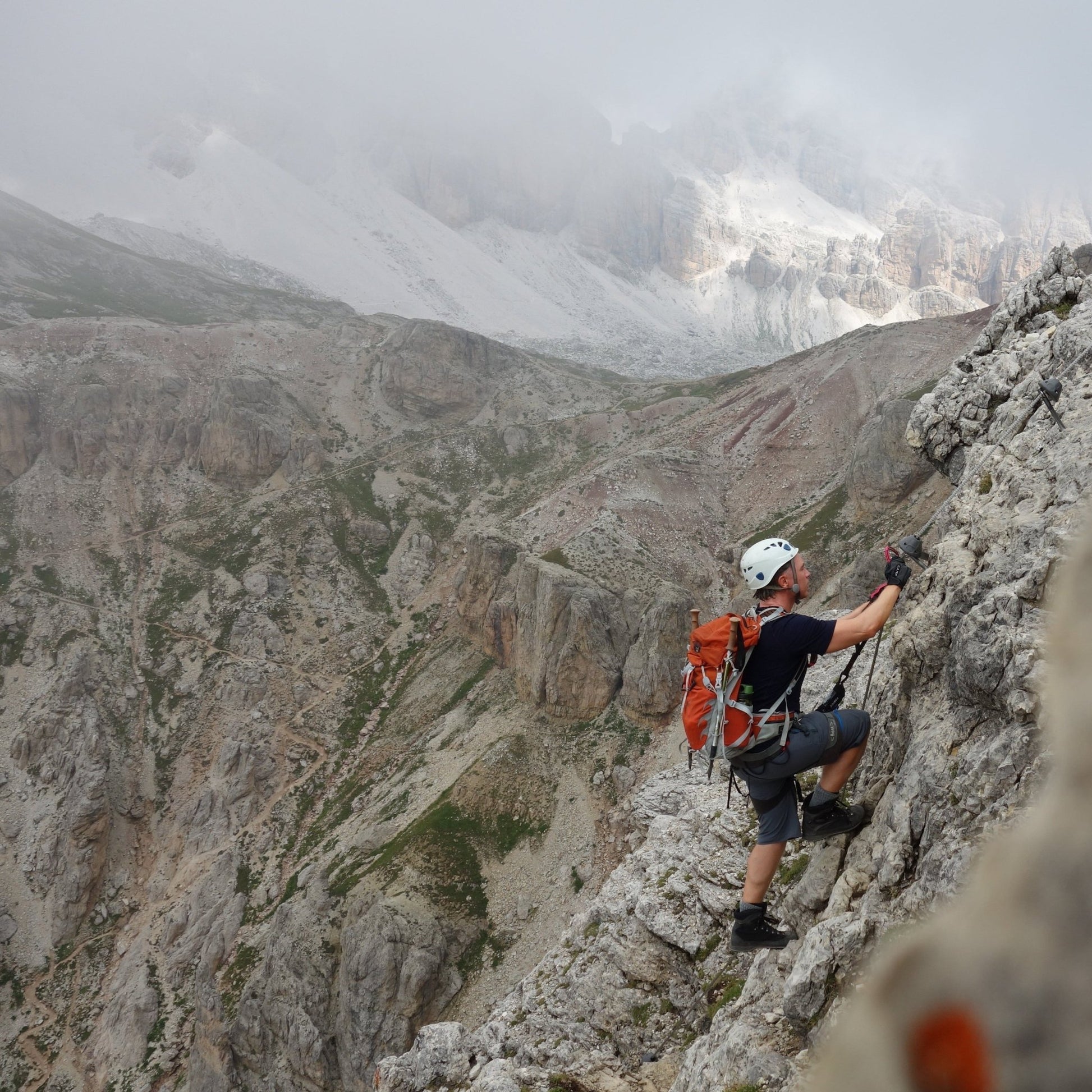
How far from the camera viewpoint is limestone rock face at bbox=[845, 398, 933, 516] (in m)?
50.6

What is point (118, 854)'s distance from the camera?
2142 inches

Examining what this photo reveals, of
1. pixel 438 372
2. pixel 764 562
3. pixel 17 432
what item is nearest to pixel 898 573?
pixel 764 562

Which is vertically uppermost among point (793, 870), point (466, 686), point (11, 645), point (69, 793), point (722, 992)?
point (793, 870)

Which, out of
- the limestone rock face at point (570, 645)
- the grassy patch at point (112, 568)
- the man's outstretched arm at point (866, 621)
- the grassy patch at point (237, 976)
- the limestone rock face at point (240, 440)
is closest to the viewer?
the man's outstretched arm at point (866, 621)

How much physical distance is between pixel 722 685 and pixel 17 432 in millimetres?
102913

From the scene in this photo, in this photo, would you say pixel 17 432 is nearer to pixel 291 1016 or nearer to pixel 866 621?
pixel 291 1016

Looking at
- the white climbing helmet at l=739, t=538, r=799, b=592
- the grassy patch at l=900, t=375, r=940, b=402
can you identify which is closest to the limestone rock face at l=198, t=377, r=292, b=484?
the grassy patch at l=900, t=375, r=940, b=402

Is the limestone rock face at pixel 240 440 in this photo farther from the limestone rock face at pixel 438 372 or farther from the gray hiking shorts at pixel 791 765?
the gray hiking shorts at pixel 791 765

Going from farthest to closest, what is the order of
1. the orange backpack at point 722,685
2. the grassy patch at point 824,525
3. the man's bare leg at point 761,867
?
the grassy patch at point 824,525
the man's bare leg at point 761,867
the orange backpack at point 722,685

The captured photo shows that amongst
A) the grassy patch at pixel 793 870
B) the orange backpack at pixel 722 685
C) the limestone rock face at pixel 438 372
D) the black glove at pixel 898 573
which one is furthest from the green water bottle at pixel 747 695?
the limestone rock face at pixel 438 372

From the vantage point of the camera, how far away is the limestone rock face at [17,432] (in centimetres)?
7919

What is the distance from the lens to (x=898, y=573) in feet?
25.3

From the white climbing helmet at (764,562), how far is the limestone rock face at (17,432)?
98083 mm

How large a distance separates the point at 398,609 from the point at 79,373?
2419 inches
